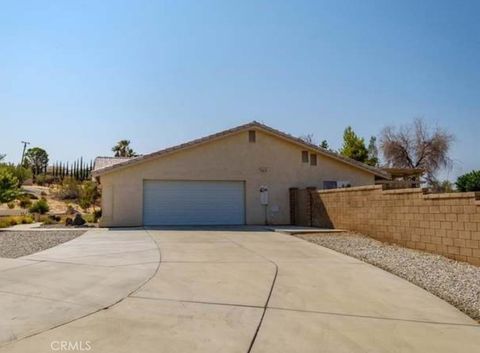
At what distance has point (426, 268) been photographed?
9.95 metres

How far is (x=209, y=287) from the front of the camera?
299 inches

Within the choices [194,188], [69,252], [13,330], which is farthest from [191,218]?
[13,330]

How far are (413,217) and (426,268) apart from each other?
334 cm

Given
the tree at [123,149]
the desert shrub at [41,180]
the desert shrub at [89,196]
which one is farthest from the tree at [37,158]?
the desert shrub at [89,196]

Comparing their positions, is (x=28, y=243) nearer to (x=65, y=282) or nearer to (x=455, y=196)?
(x=65, y=282)

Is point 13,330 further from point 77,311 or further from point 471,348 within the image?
point 471,348

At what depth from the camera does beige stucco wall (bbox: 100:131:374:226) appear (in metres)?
20.9

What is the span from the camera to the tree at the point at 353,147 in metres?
41.4

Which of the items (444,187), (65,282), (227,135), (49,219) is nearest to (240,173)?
(227,135)

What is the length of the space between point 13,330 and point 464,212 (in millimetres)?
9986

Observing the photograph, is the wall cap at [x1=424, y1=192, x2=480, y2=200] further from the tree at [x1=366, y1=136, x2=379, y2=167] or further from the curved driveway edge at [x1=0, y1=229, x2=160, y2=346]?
the tree at [x1=366, y1=136, x2=379, y2=167]

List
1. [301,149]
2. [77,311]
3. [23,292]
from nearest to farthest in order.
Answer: [77,311] < [23,292] < [301,149]

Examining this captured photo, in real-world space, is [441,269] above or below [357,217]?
below

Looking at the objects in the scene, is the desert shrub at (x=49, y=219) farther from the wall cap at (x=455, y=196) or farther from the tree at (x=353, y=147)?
the tree at (x=353, y=147)
